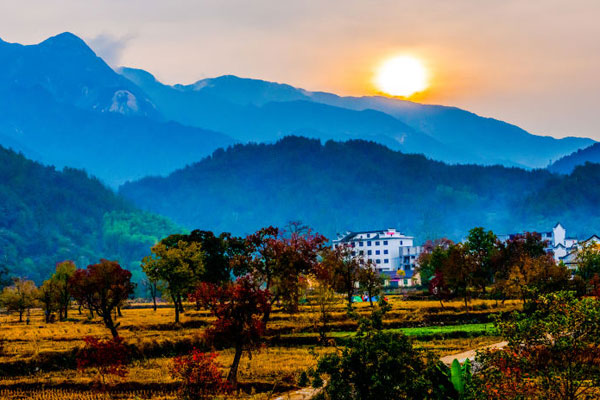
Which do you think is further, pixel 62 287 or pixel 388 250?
pixel 388 250

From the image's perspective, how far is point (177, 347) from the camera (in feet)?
147

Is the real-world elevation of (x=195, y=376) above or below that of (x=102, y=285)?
below

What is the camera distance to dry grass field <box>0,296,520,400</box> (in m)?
33.5

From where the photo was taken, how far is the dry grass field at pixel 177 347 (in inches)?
1320

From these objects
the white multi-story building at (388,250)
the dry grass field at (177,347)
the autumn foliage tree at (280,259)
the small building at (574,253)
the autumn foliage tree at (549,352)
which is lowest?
the dry grass field at (177,347)

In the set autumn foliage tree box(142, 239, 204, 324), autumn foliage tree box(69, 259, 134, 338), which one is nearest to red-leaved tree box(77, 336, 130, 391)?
autumn foliage tree box(69, 259, 134, 338)

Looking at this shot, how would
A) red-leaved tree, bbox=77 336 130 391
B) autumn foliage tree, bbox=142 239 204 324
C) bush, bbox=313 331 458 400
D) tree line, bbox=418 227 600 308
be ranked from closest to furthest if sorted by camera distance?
bush, bbox=313 331 458 400
red-leaved tree, bbox=77 336 130 391
autumn foliage tree, bbox=142 239 204 324
tree line, bbox=418 227 600 308

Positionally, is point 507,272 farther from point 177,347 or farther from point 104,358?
point 104,358

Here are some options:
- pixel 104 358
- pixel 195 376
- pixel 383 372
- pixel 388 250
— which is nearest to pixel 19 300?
pixel 104 358

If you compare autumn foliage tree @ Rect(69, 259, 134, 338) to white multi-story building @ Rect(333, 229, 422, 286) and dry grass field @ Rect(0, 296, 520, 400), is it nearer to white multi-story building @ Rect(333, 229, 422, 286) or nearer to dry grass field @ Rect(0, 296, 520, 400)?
dry grass field @ Rect(0, 296, 520, 400)

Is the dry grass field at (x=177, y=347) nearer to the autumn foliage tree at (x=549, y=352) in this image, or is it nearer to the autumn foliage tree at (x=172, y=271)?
the autumn foliage tree at (x=172, y=271)

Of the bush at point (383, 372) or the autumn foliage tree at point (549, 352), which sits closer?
the autumn foliage tree at point (549, 352)

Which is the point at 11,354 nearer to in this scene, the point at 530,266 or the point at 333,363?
the point at 333,363

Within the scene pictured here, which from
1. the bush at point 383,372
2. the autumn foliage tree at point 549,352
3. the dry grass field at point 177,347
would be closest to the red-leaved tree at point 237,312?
the dry grass field at point 177,347
